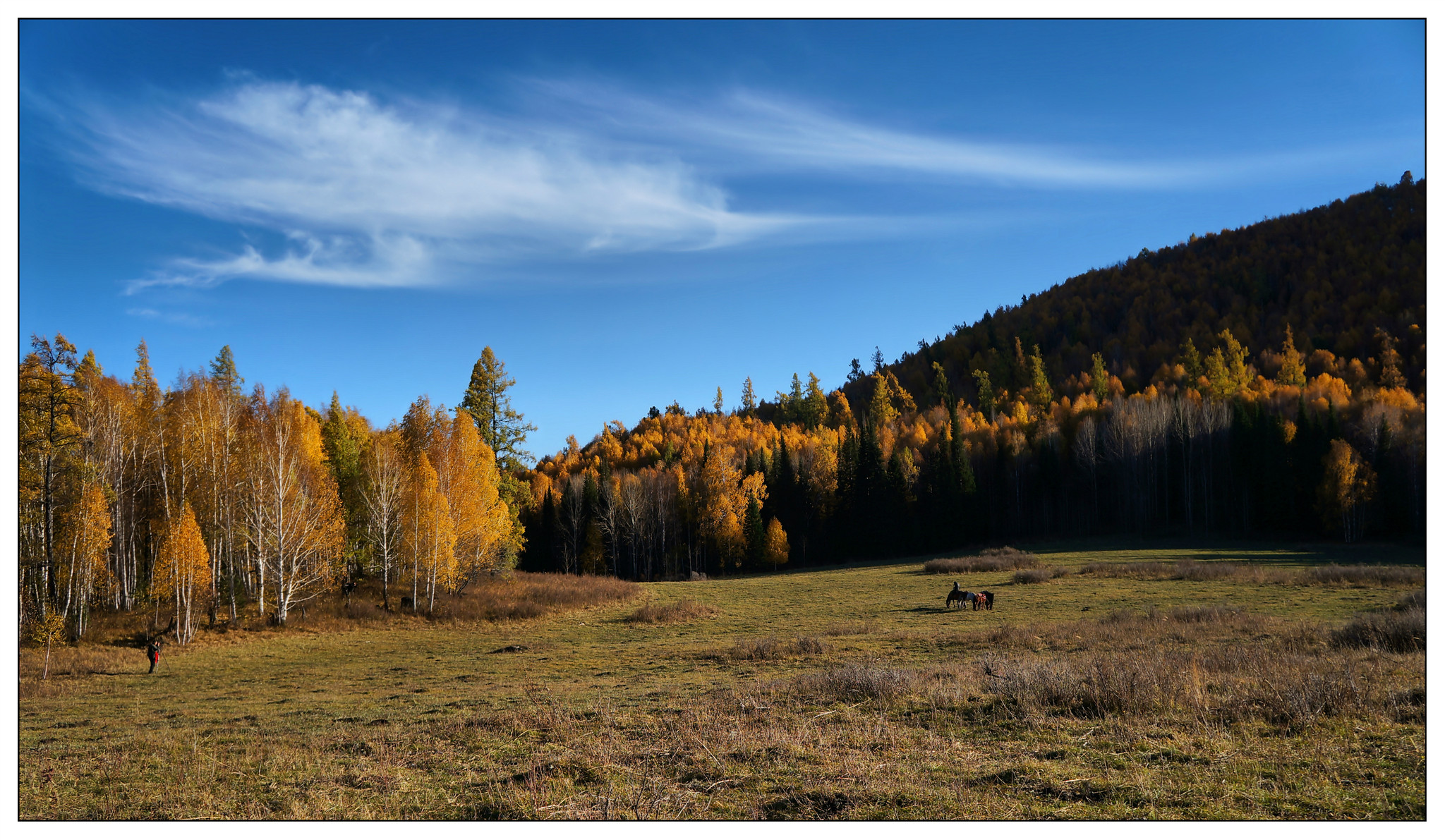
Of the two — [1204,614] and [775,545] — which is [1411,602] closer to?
[1204,614]

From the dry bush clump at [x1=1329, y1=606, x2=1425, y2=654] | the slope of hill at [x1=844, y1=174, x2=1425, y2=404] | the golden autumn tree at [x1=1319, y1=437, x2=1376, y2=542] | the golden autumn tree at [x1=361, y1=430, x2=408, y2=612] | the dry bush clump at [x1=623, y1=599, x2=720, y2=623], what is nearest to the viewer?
the dry bush clump at [x1=1329, y1=606, x2=1425, y2=654]

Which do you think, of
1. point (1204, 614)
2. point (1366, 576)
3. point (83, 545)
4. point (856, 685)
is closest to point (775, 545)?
point (1366, 576)

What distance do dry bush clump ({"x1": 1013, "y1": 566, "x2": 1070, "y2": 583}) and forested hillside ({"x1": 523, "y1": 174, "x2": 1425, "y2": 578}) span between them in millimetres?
27944

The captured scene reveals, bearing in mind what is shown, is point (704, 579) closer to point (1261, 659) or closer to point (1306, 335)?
point (1261, 659)

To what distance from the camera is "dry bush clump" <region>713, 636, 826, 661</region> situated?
19.9m

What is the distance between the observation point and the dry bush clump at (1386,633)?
15.1 m

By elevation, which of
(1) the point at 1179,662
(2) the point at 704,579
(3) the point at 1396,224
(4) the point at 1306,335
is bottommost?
(2) the point at 704,579

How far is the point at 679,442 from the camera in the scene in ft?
343

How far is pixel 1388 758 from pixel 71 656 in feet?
113

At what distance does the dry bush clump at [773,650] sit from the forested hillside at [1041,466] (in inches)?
1238

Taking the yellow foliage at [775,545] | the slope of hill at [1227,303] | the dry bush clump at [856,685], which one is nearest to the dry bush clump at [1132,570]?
the yellow foliage at [775,545]

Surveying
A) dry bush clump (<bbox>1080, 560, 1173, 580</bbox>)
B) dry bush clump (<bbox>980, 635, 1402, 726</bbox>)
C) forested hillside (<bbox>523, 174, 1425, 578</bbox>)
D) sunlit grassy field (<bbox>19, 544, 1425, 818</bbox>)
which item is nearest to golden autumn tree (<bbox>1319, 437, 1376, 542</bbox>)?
forested hillside (<bbox>523, 174, 1425, 578</bbox>)

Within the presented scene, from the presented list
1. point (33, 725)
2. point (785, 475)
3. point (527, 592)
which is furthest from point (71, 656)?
point (785, 475)

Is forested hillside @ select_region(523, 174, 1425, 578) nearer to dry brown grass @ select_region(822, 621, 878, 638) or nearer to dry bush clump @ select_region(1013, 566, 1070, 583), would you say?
dry bush clump @ select_region(1013, 566, 1070, 583)
